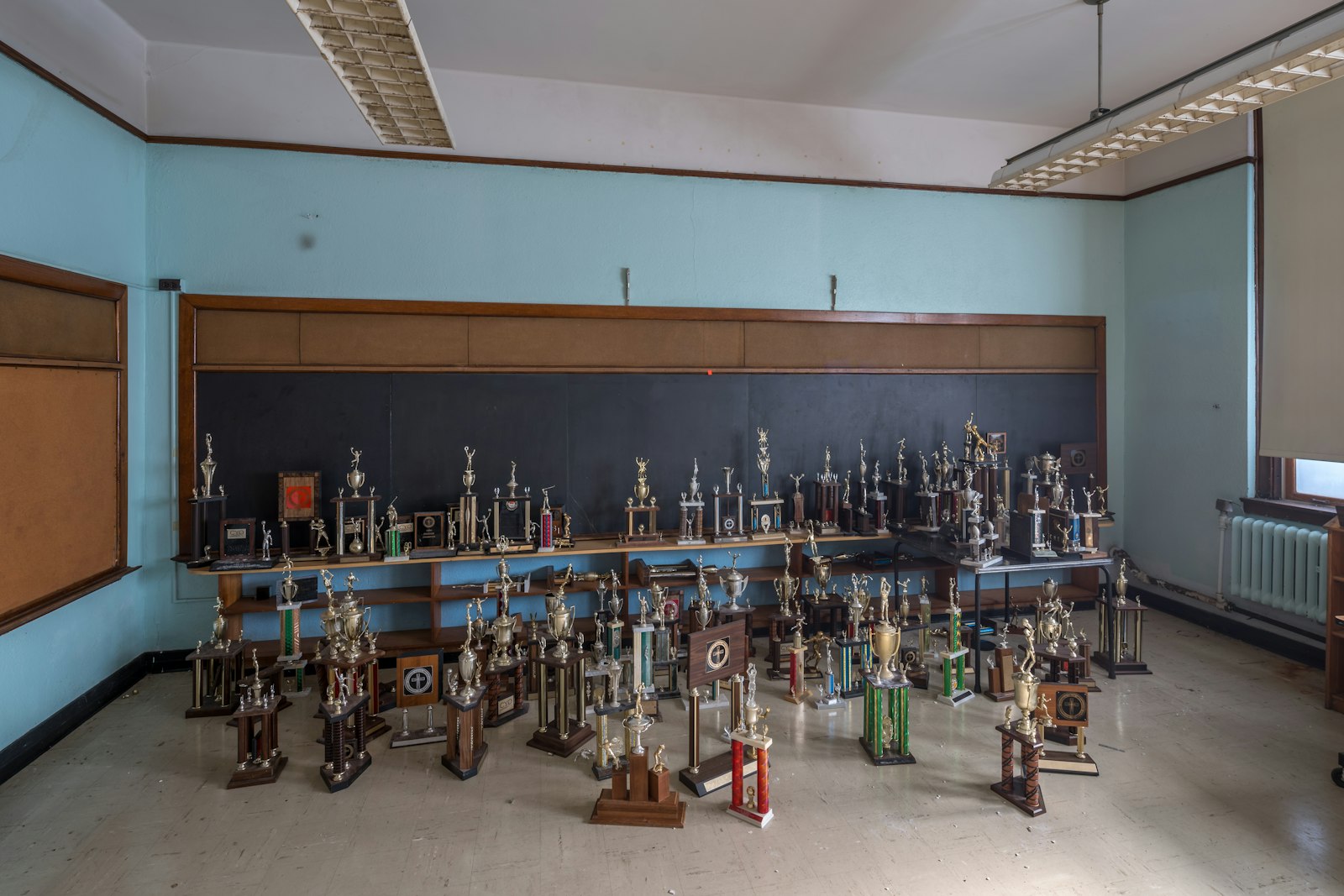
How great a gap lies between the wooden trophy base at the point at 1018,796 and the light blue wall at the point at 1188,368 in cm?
305

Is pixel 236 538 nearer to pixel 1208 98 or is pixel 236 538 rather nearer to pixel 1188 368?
pixel 1208 98

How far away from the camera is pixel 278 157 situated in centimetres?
445

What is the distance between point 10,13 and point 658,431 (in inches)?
146

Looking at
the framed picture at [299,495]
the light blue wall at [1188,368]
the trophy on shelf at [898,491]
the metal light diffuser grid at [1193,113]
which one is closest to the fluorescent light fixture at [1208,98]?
the metal light diffuser grid at [1193,113]

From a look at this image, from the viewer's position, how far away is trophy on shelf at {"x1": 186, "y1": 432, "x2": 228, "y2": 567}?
4.16m

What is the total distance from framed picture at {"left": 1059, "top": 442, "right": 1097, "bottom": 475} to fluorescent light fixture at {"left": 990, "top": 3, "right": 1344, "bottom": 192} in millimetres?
1998

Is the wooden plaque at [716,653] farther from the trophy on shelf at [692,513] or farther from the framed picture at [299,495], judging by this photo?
the framed picture at [299,495]

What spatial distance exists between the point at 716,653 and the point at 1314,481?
393 centimetres

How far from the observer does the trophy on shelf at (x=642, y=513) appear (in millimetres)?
4727

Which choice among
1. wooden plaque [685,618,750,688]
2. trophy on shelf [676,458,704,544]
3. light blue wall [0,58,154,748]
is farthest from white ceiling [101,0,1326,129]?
wooden plaque [685,618,750,688]

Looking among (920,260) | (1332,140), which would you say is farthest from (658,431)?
(1332,140)

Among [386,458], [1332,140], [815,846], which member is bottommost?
[815,846]

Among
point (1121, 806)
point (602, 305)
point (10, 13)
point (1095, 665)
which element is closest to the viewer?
point (1121, 806)

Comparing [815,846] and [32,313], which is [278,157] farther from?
[815,846]
